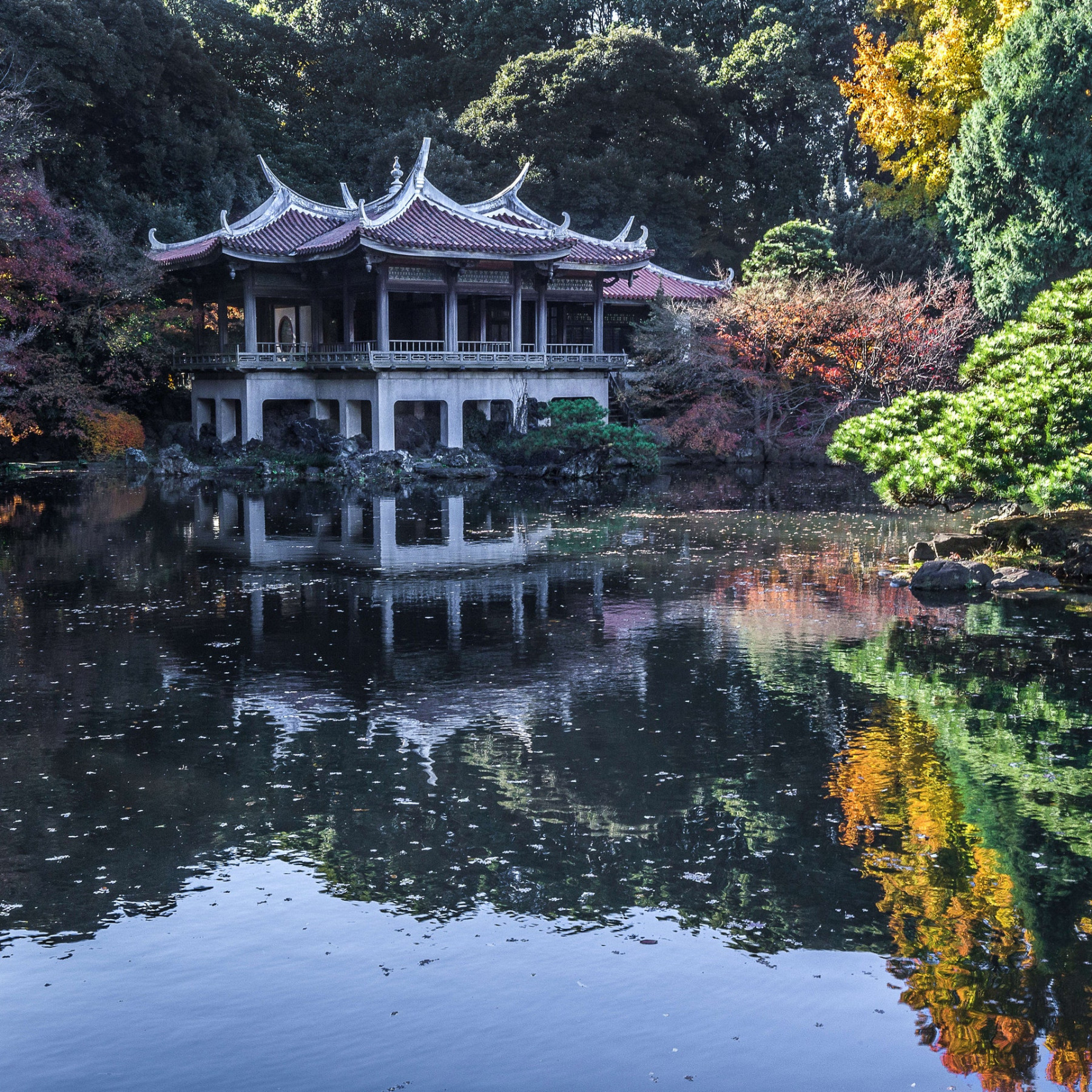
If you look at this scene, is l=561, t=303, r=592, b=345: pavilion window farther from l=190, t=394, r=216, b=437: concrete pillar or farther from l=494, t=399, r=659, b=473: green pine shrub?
l=190, t=394, r=216, b=437: concrete pillar

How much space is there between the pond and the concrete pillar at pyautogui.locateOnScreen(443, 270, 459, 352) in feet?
58.6

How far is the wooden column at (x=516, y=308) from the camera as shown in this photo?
33031 millimetres

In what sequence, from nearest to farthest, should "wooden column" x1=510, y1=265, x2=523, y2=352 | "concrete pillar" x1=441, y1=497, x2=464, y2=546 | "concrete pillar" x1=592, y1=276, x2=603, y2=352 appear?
"concrete pillar" x1=441, y1=497, x2=464, y2=546 → "wooden column" x1=510, y1=265, x2=523, y2=352 → "concrete pillar" x1=592, y1=276, x2=603, y2=352

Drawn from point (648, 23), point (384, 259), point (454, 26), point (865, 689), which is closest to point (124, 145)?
point (384, 259)

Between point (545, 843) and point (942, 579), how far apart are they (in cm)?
948

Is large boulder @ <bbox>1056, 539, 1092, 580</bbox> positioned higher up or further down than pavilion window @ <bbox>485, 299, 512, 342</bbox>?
further down

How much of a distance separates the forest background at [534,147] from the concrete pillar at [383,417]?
6.41 metres

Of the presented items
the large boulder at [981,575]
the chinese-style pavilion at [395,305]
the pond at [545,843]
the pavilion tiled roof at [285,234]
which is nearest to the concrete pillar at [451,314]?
the chinese-style pavilion at [395,305]

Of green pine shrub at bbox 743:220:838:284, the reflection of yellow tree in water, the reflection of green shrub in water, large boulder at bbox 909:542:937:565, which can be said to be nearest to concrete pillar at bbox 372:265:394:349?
green pine shrub at bbox 743:220:838:284

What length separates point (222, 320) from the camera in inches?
1334

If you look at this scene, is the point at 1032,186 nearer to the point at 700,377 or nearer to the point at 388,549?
the point at 700,377

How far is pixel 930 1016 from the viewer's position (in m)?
5.27

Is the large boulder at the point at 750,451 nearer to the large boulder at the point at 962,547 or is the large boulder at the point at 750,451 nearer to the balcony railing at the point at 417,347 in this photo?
the balcony railing at the point at 417,347

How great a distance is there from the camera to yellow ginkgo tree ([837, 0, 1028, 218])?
104 ft
